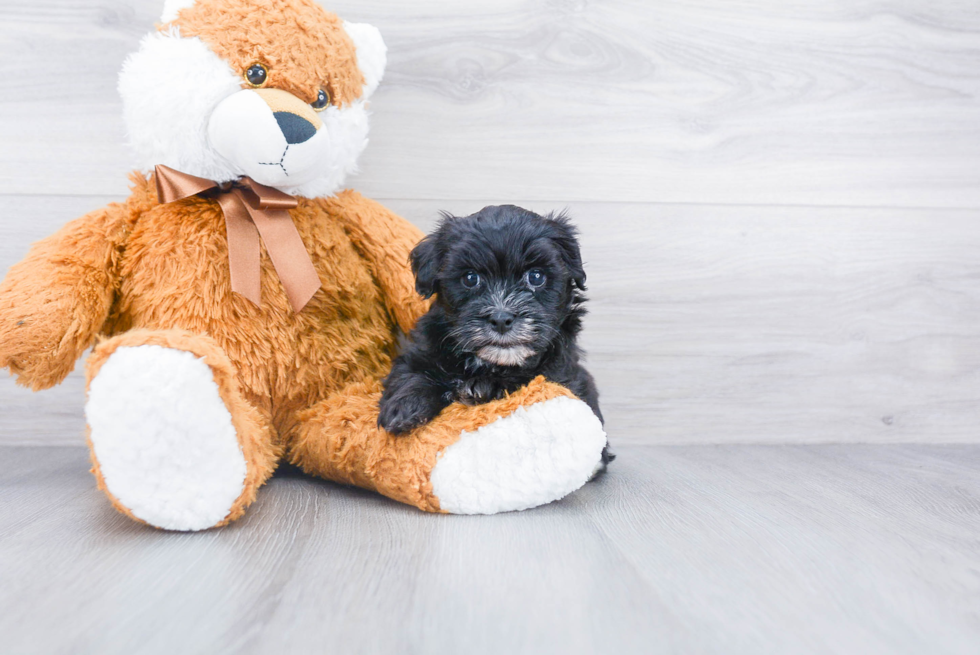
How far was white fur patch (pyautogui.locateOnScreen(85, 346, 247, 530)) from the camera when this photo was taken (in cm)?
87

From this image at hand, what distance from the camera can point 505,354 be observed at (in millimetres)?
1066

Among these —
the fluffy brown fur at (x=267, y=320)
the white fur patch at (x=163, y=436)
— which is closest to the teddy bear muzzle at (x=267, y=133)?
the fluffy brown fur at (x=267, y=320)

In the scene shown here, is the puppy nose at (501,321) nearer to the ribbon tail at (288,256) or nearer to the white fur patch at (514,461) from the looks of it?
the white fur patch at (514,461)

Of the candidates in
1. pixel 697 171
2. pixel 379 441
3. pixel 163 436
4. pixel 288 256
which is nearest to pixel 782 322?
pixel 697 171

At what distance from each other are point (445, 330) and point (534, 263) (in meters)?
0.20

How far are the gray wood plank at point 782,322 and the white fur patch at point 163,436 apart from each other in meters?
0.93

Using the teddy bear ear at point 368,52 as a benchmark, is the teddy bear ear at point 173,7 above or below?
above

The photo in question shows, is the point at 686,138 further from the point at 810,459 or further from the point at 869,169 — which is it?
the point at 810,459

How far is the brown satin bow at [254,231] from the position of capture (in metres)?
1.16

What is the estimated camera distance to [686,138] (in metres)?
1.60

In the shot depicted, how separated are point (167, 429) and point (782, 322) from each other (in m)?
1.41

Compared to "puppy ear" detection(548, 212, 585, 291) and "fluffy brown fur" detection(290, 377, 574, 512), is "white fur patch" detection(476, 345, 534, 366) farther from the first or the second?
"puppy ear" detection(548, 212, 585, 291)

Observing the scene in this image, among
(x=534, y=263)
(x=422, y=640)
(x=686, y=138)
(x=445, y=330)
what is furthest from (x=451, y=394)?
(x=686, y=138)

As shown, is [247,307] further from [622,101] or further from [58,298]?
[622,101]
